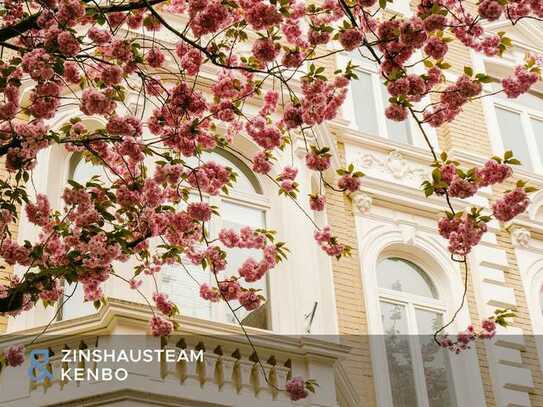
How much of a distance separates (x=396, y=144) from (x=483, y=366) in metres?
3.72

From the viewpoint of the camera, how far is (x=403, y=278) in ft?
42.7

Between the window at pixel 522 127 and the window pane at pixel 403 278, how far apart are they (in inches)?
127

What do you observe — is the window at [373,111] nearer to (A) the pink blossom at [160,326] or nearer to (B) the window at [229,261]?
(B) the window at [229,261]

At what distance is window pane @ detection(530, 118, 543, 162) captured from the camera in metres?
15.9

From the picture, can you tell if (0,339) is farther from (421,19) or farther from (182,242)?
(421,19)

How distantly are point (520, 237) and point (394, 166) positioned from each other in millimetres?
2311

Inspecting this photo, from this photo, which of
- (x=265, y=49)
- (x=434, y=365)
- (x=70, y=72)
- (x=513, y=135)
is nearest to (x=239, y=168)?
(x=434, y=365)

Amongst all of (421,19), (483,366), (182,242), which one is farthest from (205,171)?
(483,366)

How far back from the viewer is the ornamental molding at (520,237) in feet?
45.8

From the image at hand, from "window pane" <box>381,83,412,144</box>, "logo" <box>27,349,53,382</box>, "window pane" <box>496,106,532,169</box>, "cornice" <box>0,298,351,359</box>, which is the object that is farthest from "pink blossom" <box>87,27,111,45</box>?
"window pane" <box>496,106,532,169</box>

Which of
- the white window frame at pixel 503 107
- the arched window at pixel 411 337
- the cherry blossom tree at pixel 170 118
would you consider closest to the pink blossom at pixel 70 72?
the cherry blossom tree at pixel 170 118

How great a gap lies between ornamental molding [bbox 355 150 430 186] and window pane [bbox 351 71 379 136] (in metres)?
0.48

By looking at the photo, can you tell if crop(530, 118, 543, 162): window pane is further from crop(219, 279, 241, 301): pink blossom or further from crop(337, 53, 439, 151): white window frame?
crop(219, 279, 241, 301): pink blossom

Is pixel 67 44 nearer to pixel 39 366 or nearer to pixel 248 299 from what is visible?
pixel 248 299
